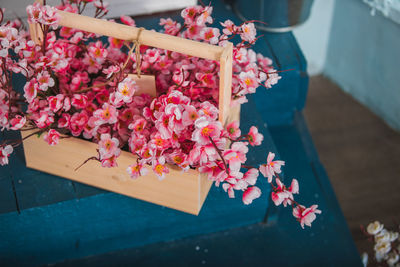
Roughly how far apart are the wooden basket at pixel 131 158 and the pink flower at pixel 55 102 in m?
0.10

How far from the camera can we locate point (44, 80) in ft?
2.92

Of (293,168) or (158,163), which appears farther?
(293,168)

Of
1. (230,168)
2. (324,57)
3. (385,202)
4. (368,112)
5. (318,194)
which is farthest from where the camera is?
(324,57)

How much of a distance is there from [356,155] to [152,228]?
1019 millimetres

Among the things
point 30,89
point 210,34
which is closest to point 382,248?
point 210,34

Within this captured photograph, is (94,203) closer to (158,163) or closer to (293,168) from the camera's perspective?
(158,163)

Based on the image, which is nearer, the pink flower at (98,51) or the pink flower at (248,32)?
the pink flower at (248,32)

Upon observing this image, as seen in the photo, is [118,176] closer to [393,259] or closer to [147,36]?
[147,36]

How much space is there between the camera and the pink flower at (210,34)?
36.4 inches

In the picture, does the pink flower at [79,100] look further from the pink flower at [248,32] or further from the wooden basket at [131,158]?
the pink flower at [248,32]

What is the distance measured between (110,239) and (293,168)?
2.11 feet

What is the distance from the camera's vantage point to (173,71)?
104 centimetres

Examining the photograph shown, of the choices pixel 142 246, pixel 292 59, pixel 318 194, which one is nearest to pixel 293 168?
pixel 318 194

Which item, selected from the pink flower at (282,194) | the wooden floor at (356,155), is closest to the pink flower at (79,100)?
the pink flower at (282,194)
